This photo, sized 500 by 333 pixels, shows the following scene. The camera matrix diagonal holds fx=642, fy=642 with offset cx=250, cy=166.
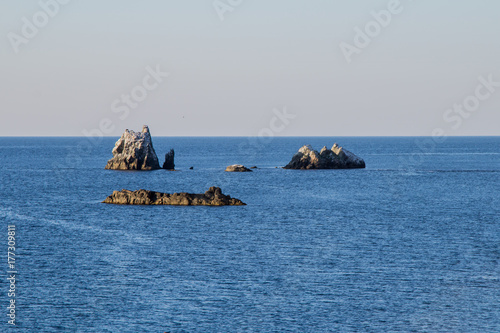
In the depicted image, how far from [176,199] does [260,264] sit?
39.0 metres

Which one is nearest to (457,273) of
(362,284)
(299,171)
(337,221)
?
(362,284)

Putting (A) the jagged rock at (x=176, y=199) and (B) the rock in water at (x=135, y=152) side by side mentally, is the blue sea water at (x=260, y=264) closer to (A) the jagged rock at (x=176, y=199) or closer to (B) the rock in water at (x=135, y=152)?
(A) the jagged rock at (x=176, y=199)

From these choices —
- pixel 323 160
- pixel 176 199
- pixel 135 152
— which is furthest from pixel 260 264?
pixel 323 160

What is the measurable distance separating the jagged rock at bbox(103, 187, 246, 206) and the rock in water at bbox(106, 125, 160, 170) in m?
53.9

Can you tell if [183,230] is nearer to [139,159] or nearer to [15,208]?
[15,208]

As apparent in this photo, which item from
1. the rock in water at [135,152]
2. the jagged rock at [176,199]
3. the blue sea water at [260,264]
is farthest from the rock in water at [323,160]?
the jagged rock at [176,199]

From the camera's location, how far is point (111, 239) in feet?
227

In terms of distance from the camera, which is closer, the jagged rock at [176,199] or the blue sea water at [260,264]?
the blue sea water at [260,264]

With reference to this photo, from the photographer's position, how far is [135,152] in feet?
509

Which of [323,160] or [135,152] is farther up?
[135,152]

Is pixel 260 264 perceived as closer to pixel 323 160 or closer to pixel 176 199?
pixel 176 199

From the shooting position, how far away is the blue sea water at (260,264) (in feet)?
139

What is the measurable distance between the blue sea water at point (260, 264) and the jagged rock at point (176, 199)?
7.16 ft

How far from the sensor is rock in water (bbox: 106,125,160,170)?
151000mm
